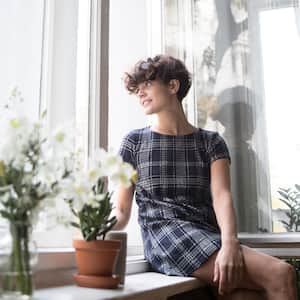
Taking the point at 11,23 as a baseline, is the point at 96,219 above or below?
below

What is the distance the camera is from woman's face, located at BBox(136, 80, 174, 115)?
174 cm

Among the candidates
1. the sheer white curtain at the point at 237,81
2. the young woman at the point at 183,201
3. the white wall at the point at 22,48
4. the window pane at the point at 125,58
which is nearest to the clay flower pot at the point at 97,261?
the young woman at the point at 183,201

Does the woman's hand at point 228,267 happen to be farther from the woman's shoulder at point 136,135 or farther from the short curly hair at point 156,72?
the short curly hair at point 156,72

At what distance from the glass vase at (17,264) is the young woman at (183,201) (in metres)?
0.68

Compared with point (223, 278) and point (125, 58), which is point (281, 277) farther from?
point (125, 58)

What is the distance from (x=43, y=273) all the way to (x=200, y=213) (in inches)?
24.9

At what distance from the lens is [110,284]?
1142mm

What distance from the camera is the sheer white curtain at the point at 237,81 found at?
6.98 ft

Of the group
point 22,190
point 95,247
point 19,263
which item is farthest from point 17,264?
point 95,247

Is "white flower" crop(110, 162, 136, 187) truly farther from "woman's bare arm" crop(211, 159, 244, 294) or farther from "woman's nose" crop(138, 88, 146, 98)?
"woman's nose" crop(138, 88, 146, 98)

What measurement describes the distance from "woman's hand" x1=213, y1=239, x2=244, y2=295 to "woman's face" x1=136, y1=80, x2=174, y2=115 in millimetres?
555

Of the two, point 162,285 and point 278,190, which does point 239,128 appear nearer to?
point 278,190

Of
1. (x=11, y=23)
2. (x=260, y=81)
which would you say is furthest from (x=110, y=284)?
(x=260, y=81)

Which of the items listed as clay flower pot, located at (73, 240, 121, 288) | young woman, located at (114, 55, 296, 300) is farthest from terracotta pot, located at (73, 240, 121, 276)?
young woman, located at (114, 55, 296, 300)
